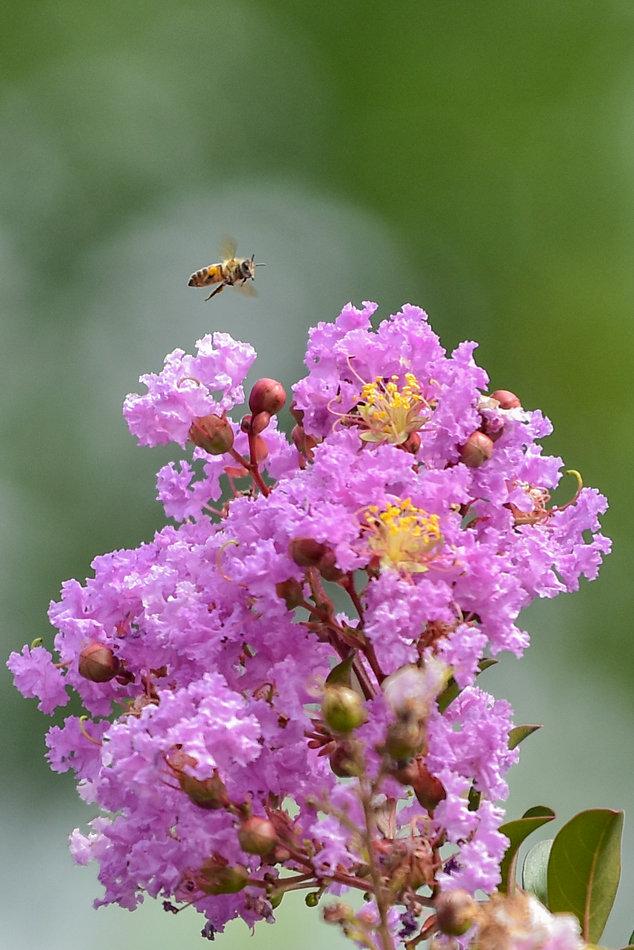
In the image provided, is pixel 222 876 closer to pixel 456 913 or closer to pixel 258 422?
pixel 456 913

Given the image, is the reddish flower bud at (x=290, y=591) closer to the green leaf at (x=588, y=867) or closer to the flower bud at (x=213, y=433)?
the flower bud at (x=213, y=433)

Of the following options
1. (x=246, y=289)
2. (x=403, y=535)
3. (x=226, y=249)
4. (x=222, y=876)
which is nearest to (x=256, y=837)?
(x=222, y=876)

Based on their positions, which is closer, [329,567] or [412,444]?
[329,567]

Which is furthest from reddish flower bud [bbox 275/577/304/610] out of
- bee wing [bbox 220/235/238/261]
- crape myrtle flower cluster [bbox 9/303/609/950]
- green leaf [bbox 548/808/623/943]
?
bee wing [bbox 220/235/238/261]

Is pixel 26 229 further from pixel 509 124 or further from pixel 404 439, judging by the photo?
pixel 404 439

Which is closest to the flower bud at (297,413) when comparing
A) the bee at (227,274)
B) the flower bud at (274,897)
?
the flower bud at (274,897)

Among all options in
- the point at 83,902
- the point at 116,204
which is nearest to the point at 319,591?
the point at 83,902
